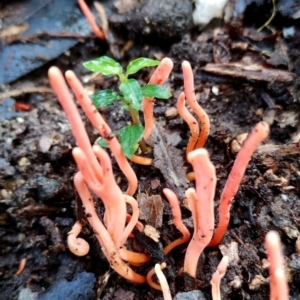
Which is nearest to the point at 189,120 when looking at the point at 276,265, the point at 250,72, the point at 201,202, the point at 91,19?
the point at 201,202

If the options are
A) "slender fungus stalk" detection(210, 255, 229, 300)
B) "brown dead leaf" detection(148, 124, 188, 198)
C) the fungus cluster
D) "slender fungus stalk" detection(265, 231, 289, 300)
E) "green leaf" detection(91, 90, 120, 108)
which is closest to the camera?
"slender fungus stalk" detection(265, 231, 289, 300)

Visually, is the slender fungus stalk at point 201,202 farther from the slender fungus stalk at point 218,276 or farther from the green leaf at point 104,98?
the green leaf at point 104,98

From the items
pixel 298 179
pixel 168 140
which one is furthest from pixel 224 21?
pixel 298 179

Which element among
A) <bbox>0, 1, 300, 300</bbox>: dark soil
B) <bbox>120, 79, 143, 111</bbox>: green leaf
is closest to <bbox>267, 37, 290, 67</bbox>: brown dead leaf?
<bbox>0, 1, 300, 300</bbox>: dark soil

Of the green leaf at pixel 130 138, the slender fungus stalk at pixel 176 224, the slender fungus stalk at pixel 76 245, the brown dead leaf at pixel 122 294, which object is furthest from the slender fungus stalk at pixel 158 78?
the brown dead leaf at pixel 122 294

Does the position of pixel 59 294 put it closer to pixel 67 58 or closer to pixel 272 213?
pixel 272 213

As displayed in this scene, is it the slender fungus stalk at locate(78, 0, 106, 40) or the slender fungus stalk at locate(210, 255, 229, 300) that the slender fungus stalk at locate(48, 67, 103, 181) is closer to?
the slender fungus stalk at locate(210, 255, 229, 300)

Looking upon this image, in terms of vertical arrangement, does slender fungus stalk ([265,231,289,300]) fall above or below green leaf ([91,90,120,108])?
below

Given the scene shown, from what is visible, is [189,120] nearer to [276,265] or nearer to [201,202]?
[201,202]
